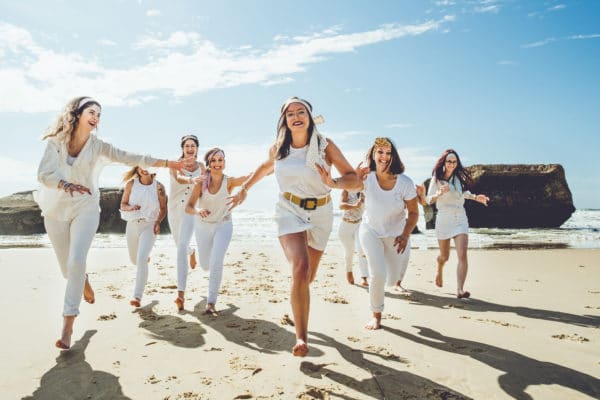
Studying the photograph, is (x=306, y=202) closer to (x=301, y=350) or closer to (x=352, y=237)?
(x=301, y=350)

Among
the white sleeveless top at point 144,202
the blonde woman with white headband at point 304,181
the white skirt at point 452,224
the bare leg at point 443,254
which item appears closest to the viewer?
the blonde woman with white headband at point 304,181

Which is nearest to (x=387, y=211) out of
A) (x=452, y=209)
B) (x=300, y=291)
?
(x=300, y=291)

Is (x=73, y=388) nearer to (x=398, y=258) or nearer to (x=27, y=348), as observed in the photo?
(x=27, y=348)

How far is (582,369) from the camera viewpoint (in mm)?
Result: 3541

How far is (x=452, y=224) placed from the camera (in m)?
6.97

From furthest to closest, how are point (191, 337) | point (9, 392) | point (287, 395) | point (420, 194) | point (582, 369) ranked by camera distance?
point (420, 194)
point (191, 337)
point (582, 369)
point (9, 392)
point (287, 395)

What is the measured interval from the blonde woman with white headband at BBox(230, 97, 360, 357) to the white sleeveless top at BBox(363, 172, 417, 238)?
118 centimetres

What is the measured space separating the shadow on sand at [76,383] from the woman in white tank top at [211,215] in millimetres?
2156

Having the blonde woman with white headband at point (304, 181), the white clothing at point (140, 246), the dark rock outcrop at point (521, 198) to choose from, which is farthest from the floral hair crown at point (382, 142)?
the dark rock outcrop at point (521, 198)

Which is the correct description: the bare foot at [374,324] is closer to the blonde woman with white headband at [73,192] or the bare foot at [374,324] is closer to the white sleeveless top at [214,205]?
the white sleeveless top at [214,205]

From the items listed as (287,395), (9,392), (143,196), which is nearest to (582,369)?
(287,395)

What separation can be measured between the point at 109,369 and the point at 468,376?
3.02m

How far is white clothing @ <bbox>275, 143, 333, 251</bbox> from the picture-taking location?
3932 millimetres

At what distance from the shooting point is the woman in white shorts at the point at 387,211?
197 inches
